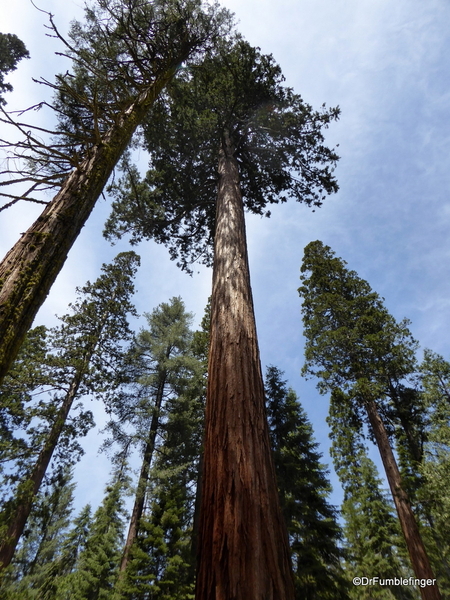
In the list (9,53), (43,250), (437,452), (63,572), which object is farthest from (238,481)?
(9,53)

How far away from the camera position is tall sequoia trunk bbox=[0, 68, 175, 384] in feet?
6.44

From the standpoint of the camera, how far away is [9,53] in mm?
15844

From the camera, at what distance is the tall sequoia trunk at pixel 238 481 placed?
1660 millimetres

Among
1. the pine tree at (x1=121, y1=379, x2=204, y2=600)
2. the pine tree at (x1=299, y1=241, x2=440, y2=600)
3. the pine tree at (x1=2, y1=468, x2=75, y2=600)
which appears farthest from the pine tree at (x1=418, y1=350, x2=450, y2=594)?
the pine tree at (x1=2, y1=468, x2=75, y2=600)

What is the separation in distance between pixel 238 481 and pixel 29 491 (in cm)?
1003

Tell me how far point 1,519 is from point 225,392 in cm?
899

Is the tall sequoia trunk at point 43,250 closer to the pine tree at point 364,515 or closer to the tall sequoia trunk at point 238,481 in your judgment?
the tall sequoia trunk at point 238,481

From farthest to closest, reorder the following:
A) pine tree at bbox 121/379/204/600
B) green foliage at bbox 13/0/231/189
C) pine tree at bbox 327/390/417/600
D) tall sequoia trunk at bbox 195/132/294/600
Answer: pine tree at bbox 327/390/417/600
pine tree at bbox 121/379/204/600
green foliage at bbox 13/0/231/189
tall sequoia trunk at bbox 195/132/294/600

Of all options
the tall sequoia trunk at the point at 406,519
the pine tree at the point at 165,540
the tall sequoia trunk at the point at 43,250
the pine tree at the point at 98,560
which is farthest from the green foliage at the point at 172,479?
the tall sequoia trunk at the point at 43,250

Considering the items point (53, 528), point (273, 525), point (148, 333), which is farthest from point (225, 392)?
→ point (53, 528)

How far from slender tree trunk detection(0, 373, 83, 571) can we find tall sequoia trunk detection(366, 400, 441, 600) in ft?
34.2

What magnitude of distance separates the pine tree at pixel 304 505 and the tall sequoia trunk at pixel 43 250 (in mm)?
11672

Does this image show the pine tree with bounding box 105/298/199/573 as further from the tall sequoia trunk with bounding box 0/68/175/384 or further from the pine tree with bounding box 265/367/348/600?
the tall sequoia trunk with bounding box 0/68/175/384

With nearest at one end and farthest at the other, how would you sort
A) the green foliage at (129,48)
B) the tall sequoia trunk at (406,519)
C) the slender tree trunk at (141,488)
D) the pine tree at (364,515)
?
the green foliage at (129,48) < the tall sequoia trunk at (406,519) < the slender tree trunk at (141,488) < the pine tree at (364,515)
